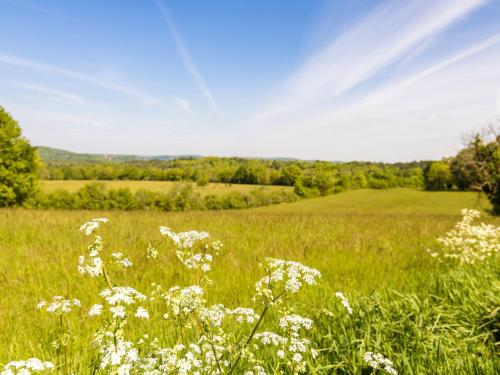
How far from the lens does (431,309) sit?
3.47 m

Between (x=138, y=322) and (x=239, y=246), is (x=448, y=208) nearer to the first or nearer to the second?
(x=239, y=246)

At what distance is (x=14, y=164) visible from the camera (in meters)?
29.8

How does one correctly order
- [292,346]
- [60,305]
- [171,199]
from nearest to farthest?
[60,305] → [292,346] → [171,199]

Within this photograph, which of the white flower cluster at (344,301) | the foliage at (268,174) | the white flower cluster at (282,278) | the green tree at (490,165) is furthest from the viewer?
the foliage at (268,174)

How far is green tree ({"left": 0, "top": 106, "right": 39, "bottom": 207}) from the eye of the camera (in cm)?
2906

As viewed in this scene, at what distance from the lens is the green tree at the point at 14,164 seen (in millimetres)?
29062

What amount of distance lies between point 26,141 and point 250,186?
57.2 metres

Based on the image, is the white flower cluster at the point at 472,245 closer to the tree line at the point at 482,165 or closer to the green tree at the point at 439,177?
the tree line at the point at 482,165

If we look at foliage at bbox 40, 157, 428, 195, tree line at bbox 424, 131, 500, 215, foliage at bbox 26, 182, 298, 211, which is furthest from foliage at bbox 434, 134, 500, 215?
foliage at bbox 26, 182, 298, 211

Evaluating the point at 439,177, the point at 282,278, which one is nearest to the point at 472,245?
the point at 282,278

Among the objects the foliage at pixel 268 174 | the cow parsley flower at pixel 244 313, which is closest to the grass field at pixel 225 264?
the cow parsley flower at pixel 244 313

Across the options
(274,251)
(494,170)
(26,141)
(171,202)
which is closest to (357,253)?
(274,251)

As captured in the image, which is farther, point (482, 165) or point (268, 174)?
point (268, 174)

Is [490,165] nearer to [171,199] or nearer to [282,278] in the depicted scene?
[282,278]
